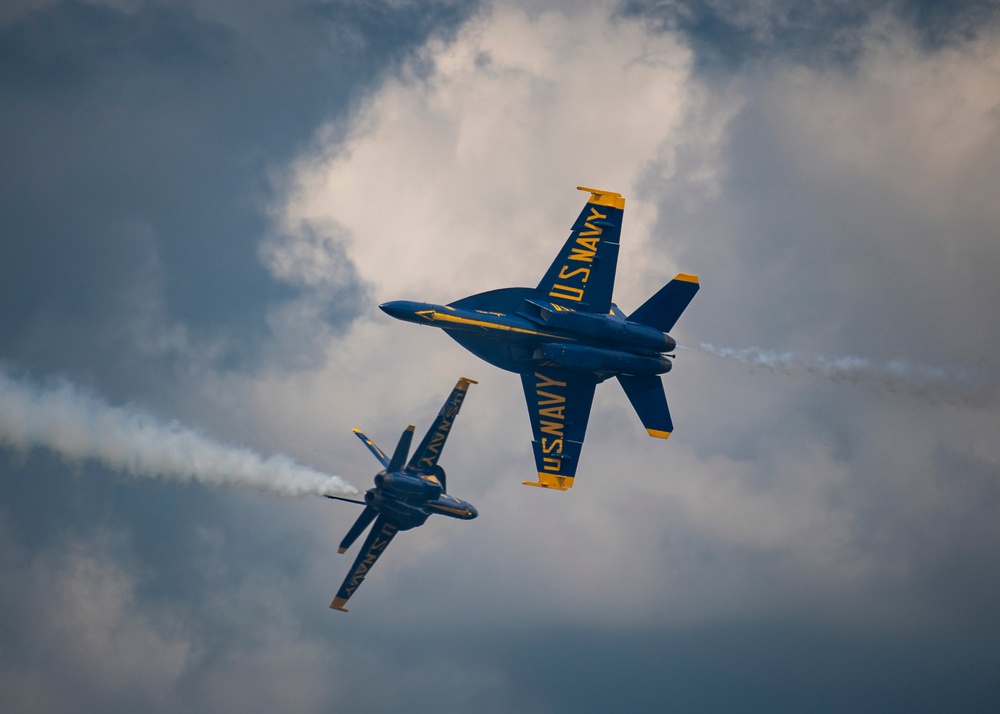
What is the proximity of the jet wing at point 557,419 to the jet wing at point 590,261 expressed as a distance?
4.95 m

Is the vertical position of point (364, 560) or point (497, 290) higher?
point (497, 290)

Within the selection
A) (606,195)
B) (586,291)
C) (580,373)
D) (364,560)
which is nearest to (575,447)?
(580,373)

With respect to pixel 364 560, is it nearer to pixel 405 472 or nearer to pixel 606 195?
pixel 405 472

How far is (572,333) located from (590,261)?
496cm

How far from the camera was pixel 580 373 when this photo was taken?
84.3 m

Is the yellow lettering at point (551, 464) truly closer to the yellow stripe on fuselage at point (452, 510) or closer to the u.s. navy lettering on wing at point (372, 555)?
the yellow stripe on fuselage at point (452, 510)

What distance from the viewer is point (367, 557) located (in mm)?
99875

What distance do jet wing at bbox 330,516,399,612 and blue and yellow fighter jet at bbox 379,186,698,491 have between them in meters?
18.1

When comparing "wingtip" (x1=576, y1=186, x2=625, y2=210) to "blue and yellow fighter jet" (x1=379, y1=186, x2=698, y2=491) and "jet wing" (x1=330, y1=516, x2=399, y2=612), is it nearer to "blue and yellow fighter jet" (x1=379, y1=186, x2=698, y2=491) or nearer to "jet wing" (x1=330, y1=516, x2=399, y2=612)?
"blue and yellow fighter jet" (x1=379, y1=186, x2=698, y2=491)

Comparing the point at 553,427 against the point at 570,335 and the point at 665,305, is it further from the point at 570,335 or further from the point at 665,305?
the point at 665,305

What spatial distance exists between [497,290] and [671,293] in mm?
10526

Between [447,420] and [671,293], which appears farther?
[447,420]

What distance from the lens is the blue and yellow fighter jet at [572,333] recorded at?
3177 inches

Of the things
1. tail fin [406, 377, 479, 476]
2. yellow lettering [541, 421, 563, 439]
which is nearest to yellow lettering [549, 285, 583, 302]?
yellow lettering [541, 421, 563, 439]
